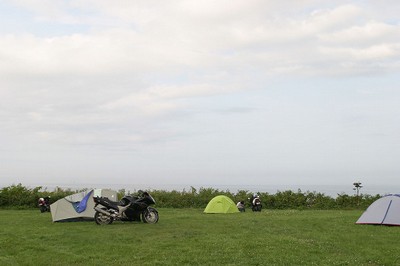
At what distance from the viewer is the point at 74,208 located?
2314 centimetres

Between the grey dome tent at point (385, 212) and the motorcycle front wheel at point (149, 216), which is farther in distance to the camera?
the motorcycle front wheel at point (149, 216)

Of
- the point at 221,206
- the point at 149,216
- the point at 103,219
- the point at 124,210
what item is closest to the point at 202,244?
the point at 149,216

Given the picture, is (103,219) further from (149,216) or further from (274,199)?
(274,199)

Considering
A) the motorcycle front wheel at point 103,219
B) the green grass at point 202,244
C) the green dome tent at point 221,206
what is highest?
the green dome tent at point 221,206

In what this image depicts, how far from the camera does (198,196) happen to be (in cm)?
3712

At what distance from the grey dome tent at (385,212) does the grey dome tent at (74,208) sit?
11.3 metres

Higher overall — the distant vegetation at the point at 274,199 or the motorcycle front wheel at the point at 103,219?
the distant vegetation at the point at 274,199

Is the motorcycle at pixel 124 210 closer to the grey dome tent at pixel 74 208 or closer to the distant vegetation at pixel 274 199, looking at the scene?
the grey dome tent at pixel 74 208

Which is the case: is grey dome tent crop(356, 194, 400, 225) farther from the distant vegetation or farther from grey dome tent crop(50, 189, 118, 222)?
the distant vegetation

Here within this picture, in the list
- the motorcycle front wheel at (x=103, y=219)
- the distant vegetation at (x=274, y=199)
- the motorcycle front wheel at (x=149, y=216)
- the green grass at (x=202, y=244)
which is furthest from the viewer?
the distant vegetation at (x=274, y=199)

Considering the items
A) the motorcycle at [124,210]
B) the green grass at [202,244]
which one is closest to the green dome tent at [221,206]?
the motorcycle at [124,210]

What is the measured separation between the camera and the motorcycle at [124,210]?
2114 centimetres

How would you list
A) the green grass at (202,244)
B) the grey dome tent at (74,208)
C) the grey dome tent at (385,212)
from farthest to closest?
the grey dome tent at (74,208) < the grey dome tent at (385,212) < the green grass at (202,244)

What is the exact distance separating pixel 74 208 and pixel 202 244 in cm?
1041
